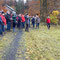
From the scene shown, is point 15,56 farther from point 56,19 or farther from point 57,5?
point 57,5

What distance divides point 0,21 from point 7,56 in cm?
430

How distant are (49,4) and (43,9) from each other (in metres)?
1.46

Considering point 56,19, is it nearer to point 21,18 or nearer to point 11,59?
point 21,18

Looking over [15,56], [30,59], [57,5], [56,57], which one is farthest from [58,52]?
[57,5]

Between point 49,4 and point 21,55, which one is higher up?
point 49,4

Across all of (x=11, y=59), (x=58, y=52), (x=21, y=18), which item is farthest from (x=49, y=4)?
(x=11, y=59)

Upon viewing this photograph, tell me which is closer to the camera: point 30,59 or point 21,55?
point 30,59

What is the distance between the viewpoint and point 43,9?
75.2 feet

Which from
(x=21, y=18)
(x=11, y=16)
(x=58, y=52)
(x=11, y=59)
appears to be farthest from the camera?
(x=21, y=18)

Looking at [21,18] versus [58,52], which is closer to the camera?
[58,52]

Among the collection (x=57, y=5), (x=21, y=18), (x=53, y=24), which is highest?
(x=57, y=5)

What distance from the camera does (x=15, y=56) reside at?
5.11 m

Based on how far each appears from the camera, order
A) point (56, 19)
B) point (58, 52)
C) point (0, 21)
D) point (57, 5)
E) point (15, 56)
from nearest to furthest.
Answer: point (15, 56) → point (58, 52) → point (0, 21) → point (56, 19) → point (57, 5)

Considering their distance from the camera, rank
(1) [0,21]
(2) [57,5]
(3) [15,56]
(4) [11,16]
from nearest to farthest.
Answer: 1. (3) [15,56]
2. (1) [0,21]
3. (4) [11,16]
4. (2) [57,5]
